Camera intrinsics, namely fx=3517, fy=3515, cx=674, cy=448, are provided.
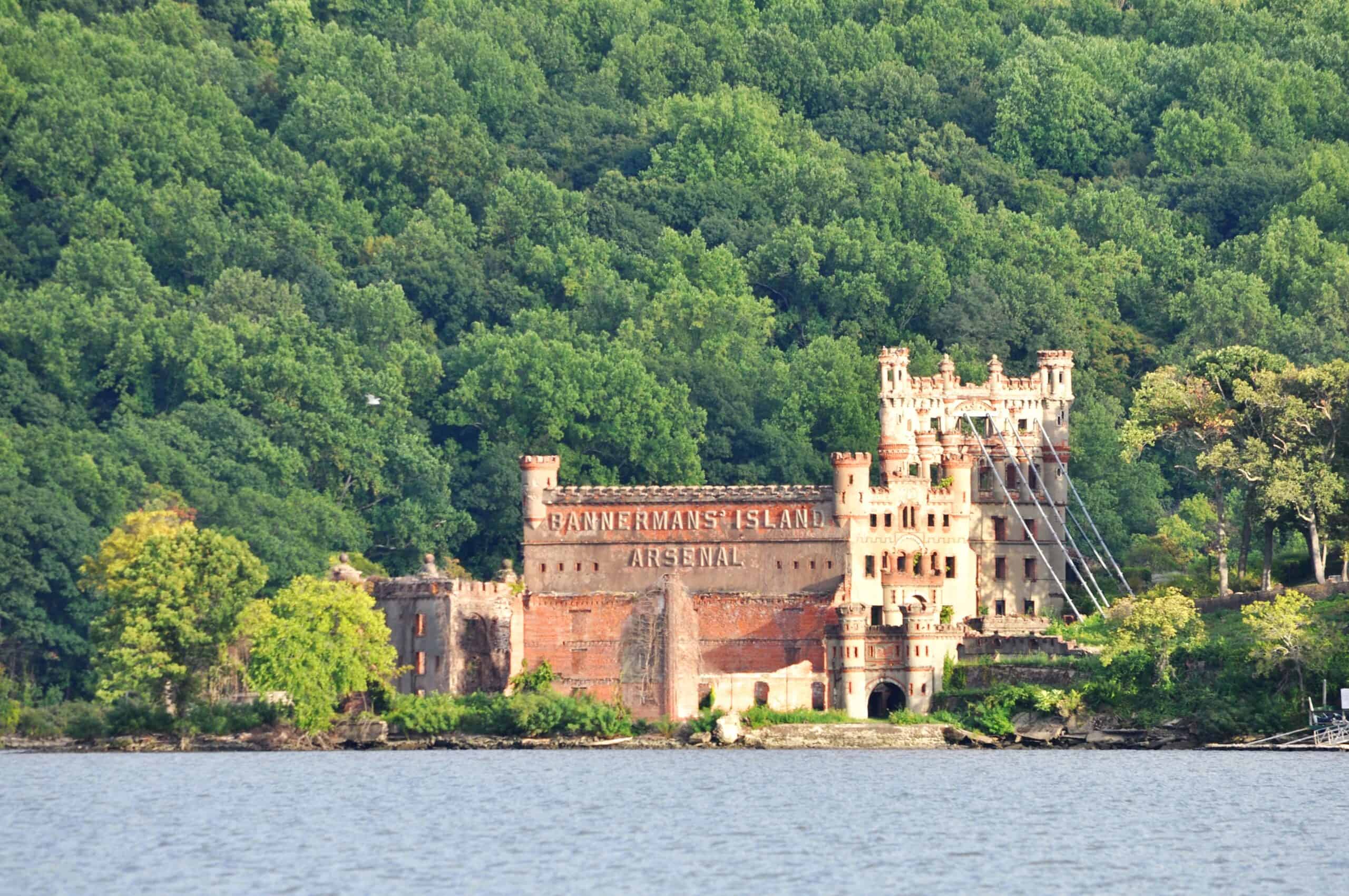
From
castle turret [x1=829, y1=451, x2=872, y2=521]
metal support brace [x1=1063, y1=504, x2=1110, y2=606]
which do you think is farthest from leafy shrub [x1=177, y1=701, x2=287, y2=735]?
metal support brace [x1=1063, y1=504, x2=1110, y2=606]

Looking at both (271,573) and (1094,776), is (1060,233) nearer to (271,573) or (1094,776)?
(271,573)

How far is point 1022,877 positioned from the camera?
7312cm

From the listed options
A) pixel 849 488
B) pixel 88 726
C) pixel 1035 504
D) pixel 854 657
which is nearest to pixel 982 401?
pixel 1035 504

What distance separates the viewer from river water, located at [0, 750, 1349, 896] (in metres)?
72.8

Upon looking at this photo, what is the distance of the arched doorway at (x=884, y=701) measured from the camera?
109m

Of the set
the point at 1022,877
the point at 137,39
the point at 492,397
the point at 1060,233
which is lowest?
the point at 1022,877

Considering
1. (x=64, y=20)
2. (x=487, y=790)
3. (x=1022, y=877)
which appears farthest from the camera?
(x=64, y=20)

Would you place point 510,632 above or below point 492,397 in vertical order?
below

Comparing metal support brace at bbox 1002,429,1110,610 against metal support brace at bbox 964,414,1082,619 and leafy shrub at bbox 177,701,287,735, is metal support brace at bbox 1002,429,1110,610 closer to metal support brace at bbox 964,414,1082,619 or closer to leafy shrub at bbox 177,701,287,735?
metal support brace at bbox 964,414,1082,619

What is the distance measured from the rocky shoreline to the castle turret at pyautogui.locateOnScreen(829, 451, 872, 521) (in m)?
8.51

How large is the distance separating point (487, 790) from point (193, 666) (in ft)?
63.7

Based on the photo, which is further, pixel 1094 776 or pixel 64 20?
pixel 64 20

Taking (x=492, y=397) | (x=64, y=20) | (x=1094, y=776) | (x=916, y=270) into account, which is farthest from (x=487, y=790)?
(x=64, y=20)

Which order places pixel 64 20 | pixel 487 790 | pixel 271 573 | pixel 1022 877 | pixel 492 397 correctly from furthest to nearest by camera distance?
pixel 64 20, pixel 492 397, pixel 271 573, pixel 487 790, pixel 1022 877
